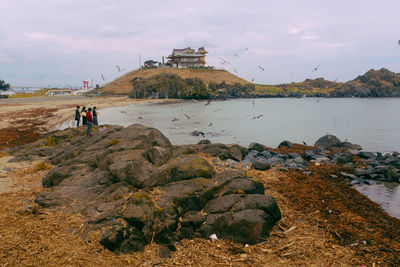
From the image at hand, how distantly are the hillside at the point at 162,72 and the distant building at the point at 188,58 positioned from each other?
8.76 metres

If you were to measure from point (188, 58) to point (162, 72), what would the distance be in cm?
2515

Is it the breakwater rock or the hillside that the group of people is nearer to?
the breakwater rock

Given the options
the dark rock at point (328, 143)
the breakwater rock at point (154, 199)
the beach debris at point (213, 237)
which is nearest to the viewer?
the breakwater rock at point (154, 199)

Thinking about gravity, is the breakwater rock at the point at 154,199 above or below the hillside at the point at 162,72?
below

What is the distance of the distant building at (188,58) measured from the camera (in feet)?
508

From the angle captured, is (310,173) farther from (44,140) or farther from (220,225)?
(44,140)

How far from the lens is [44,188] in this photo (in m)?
10.6

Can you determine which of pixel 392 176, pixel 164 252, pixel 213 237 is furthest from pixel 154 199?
pixel 392 176

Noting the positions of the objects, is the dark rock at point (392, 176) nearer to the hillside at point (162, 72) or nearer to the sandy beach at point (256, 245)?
the sandy beach at point (256, 245)

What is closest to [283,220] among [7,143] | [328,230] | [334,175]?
[328,230]

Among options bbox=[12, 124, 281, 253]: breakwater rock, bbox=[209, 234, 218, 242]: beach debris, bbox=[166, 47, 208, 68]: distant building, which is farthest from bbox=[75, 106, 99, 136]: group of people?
bbox=[166, 47, 208, 68]: distant building

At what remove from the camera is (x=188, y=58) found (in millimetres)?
156250

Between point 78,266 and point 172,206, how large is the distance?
2.83 metres

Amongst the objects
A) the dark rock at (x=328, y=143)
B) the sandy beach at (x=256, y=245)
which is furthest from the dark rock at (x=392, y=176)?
the dark rock at (x=328, y=143)
